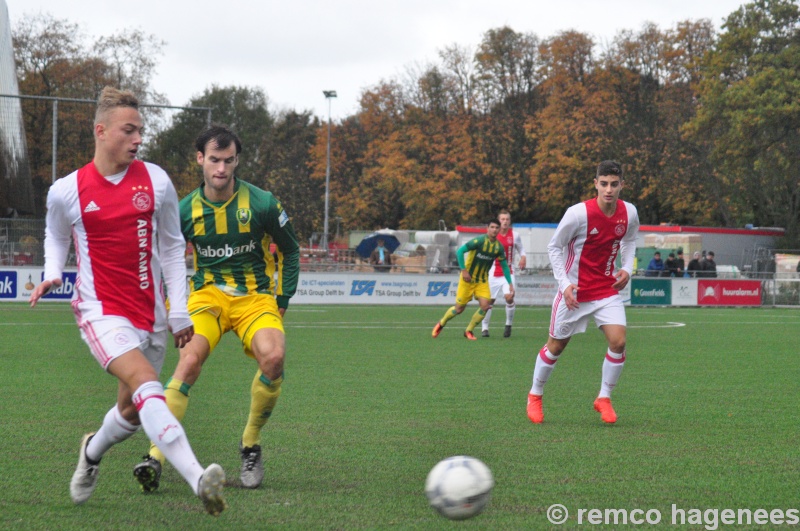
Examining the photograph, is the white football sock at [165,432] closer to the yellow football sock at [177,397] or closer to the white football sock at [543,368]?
the yellow football sock at [177,397]

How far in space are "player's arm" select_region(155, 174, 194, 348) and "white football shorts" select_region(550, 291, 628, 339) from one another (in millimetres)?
4283

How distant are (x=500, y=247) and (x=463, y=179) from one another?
36.0m

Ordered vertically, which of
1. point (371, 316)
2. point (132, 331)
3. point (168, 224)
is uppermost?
point (168, 224)

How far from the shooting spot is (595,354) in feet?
51.9

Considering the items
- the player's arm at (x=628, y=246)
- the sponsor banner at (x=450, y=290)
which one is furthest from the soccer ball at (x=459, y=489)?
the sponsor banner at (x=450, y=290)

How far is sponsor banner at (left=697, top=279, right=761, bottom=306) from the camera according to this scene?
32375 millimetres

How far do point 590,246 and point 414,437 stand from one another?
2381mm

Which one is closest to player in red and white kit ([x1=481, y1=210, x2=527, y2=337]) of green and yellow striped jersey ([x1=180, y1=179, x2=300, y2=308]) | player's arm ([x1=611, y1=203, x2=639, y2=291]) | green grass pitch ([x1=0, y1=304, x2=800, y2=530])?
green grass pitch ([x1=0, y1=304, x2=800, y2=530])

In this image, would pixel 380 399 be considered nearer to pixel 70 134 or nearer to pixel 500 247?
pixel 500 247

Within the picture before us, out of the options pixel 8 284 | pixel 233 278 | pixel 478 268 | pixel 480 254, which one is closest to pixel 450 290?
pixel 478 268

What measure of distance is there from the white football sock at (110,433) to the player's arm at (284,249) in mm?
1492

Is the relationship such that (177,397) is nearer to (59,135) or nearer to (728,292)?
(728,292)

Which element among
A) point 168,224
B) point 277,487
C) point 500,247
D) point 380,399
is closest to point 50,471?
point 277,487

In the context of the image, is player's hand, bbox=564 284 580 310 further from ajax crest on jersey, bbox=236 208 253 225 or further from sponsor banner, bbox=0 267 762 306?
sponsor banner, bbox=0 267 762 306
